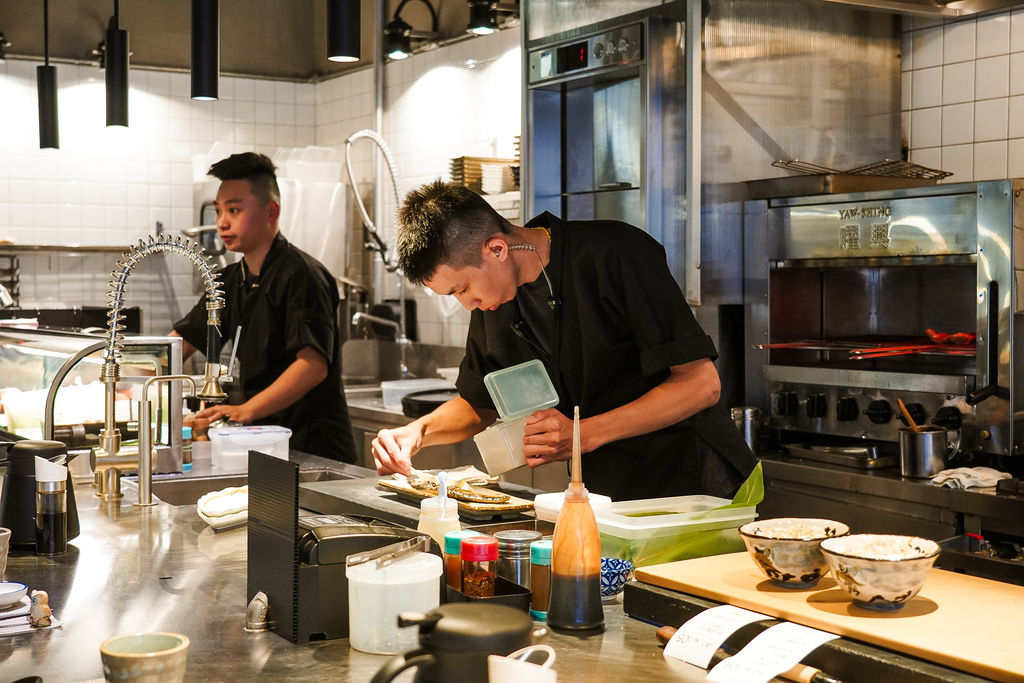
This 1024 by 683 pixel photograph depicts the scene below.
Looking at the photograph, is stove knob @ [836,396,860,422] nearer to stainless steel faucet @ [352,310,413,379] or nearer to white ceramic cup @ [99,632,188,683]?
white ceramic cup @ [99,632,188,683]

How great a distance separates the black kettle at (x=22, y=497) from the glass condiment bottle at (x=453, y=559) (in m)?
1.14

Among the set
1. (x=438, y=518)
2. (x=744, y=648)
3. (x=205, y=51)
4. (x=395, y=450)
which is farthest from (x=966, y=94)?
(x=744, y=648)

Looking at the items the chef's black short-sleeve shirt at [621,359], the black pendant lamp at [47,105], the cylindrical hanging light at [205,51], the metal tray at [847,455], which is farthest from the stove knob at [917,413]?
the black pendant lamp at [47,105]

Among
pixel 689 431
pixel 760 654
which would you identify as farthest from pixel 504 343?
pixel 760 654

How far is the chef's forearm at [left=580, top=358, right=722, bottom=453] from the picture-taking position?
104 inches

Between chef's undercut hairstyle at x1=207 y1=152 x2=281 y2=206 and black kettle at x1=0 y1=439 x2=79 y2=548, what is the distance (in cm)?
201

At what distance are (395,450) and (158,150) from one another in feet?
17.7

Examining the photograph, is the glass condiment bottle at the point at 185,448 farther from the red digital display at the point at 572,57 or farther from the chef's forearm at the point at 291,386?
the red digital display at the point at 572,57

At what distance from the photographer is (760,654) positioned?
4.98 feet

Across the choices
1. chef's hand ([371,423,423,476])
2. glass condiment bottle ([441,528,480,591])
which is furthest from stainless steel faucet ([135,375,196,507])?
glass condiment bottle ([441,528,480,591])

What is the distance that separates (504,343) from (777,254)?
147cm

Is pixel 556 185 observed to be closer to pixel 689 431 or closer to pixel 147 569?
pixel 689 431

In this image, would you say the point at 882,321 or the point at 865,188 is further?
the point at 882,321

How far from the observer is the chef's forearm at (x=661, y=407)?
265 cm
